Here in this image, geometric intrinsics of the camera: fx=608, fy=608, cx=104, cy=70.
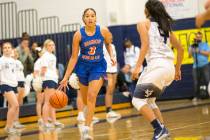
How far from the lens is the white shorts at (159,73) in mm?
8727

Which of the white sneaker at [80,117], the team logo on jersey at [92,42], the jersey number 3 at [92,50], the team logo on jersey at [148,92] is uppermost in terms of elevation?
the team logo on jersey at [92,42]

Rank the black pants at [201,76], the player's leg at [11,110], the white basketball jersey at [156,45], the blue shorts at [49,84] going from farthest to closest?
the black pants at [201,76]
the blue shorts at [49,84]
the player's leg at [11,110]
the white basketball jersey at [156,45]


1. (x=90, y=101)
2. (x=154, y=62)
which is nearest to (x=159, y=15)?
(x=154, y=62)

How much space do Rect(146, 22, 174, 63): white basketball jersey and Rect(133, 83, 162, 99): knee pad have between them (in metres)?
0.44

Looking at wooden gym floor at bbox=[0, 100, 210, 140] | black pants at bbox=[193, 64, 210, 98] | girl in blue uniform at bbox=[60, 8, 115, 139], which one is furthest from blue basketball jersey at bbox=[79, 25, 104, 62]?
black pants at bbox=[193, 64, 210, 98]

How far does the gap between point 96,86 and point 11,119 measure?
4213 millimetres

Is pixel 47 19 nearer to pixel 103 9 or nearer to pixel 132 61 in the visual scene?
pixel 103 9

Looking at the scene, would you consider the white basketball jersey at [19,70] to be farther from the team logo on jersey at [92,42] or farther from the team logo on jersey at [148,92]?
the team logo on jersey at [148,92]

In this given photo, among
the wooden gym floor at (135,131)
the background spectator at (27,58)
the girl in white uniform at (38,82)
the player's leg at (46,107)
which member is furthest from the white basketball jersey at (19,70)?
the background spectator at (27,58)

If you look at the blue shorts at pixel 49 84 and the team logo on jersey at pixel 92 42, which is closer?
the team logo on jersey at pixel 92 42

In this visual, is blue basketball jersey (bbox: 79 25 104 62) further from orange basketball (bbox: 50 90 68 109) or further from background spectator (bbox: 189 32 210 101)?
background spectator (bbox: 189 32 210 101)

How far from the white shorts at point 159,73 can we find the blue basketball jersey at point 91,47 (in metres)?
1.46

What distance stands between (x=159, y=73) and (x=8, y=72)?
6017mm

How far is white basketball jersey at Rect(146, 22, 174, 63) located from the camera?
8875mm
